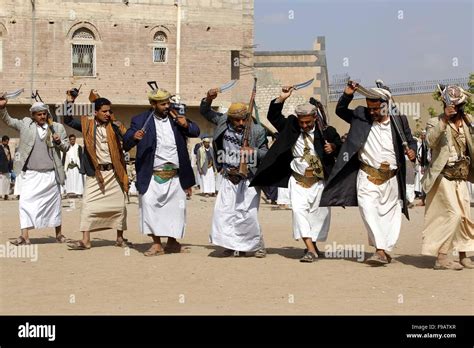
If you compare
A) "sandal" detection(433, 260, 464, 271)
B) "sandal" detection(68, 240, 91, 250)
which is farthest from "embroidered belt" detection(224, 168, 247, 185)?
"sandal" detection(433, 260, 464, 271)

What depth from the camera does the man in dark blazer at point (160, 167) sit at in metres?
11.9

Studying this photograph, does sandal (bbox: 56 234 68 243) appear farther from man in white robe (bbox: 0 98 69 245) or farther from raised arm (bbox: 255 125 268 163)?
raised arm (bbox: 255 125 268 163)

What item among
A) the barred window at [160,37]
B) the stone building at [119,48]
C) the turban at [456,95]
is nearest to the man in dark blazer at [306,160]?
the turban at [456,95]

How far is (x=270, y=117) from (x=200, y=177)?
1708cm

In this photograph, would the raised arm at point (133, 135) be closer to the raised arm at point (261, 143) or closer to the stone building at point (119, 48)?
the raised arm at point (261, 143)

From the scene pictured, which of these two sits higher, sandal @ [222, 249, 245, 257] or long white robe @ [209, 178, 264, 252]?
long white robe @ [209, 178, 264, 252]

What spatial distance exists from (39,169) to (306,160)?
144 inches

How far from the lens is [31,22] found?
36.2 m

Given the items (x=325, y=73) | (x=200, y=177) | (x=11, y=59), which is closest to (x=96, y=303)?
(x=200, y=177)

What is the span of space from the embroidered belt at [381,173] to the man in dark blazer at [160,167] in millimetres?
2291

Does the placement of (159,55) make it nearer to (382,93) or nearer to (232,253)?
(232,253)

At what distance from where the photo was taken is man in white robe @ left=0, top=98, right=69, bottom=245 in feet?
42.3

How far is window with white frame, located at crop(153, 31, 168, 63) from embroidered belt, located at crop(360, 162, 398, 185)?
27180 mm

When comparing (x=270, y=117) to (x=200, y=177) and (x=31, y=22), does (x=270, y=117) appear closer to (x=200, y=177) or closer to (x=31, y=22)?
(x=200, y=177)
